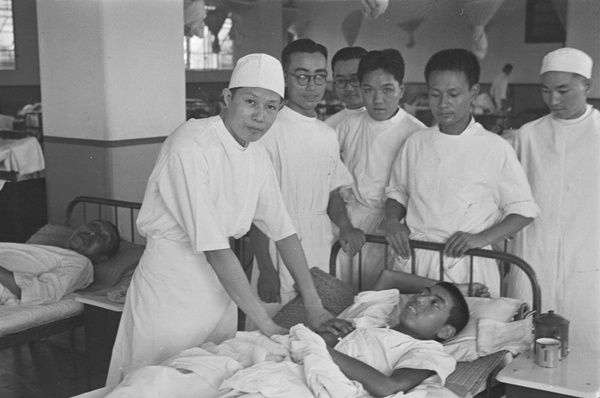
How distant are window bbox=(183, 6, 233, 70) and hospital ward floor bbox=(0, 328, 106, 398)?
21.1 ft

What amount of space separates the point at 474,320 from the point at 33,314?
6.86ft

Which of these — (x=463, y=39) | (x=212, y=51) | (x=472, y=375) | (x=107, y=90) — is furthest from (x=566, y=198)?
(x=463, y=39)

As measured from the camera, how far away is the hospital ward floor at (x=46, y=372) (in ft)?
11.5

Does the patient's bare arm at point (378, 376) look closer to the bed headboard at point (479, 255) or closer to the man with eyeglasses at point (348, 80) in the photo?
the bed headboard at point (479, 255)

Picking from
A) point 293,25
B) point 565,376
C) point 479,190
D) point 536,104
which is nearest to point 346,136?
point 479,190

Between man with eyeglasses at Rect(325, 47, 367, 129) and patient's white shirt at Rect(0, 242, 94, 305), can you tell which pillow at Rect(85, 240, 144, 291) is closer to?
patient's white shirt at Rect(0, 242, 94, 305)

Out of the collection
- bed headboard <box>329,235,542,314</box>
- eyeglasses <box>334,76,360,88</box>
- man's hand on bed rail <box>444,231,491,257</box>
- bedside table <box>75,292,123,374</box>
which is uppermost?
eyeglasses <box>334,76,360,88</box>

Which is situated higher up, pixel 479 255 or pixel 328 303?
pixel 479 255

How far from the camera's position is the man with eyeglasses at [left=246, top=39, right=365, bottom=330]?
323 cm

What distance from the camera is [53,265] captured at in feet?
12.7

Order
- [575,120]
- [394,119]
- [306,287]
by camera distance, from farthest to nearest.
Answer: [394,119] < [575,120] < [306,287]

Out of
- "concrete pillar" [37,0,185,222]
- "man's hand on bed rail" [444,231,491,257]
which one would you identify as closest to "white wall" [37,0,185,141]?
"concrete pillar" [37,0,185,222]

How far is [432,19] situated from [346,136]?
965 cm

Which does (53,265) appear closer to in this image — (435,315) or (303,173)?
(303,173)
